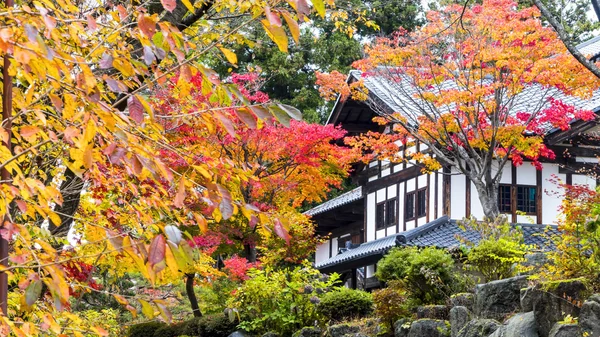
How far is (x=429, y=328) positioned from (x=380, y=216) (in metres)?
13.4

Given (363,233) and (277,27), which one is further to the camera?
(363,233)

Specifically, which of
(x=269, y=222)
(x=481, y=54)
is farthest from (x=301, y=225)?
(x=269, y=222)

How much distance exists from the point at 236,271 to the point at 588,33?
2564 cm

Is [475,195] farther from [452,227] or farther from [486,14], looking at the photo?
[486,14]

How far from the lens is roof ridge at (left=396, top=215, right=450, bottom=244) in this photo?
820 inches

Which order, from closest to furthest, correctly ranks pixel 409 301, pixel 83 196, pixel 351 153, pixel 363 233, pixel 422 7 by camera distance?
pixel 83 196 → pixel 409 301 → pixel 351 153 → pixel 363 233 → pixel 422 7

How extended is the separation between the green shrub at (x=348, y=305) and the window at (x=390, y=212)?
8.79 m

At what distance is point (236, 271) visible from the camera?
20328 mm

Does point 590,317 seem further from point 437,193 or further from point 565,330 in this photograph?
point 437,193

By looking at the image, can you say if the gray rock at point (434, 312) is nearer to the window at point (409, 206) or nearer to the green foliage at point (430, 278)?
the green foliage at point (430, 278)

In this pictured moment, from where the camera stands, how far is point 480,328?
1120 cm

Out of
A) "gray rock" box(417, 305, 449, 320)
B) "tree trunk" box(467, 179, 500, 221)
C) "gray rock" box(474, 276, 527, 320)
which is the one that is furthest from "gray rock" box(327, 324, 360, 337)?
"tree trunk" box(467, 179, 500, 221)

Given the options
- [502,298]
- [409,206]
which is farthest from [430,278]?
[409,206]

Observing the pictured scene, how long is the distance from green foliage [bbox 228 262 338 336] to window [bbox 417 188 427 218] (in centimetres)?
539
